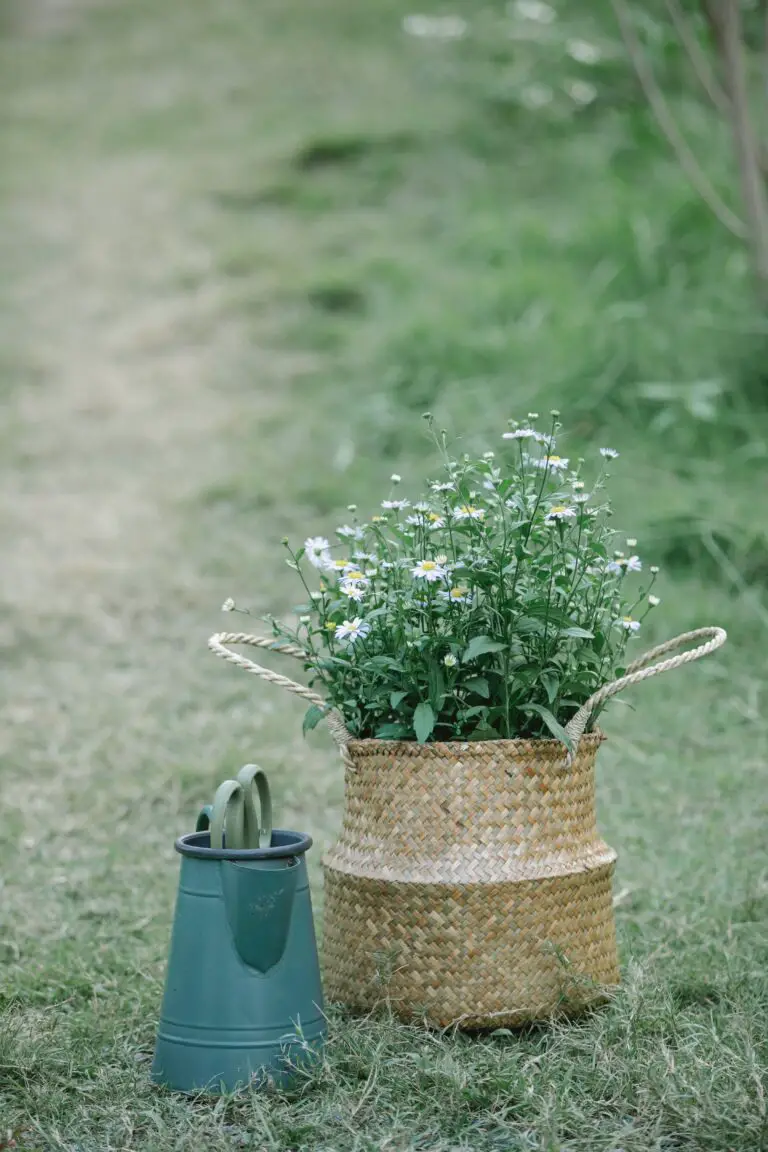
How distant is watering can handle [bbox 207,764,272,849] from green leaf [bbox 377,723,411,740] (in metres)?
0.23

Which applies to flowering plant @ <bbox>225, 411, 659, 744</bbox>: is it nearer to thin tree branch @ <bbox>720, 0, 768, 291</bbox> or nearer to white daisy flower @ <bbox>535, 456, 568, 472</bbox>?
white daisy flower @ <bbox>535, 456, 568, 472</bbox>

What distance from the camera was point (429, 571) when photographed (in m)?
2.23

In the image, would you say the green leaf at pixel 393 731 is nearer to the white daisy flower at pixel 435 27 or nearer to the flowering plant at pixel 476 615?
the flowering plant at pixel 476 615

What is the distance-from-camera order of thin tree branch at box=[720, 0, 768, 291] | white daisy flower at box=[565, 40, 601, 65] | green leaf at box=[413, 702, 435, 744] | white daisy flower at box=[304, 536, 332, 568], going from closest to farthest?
green leaf at box=[413, 702, 435, 744]
white daisy flower at box=[304, 536, 332, 568]
thin tree branch at box=[720, 0, 768, 291]
white daisy flower at box=[565, 40, 601, 65]

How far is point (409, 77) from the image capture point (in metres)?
9.55

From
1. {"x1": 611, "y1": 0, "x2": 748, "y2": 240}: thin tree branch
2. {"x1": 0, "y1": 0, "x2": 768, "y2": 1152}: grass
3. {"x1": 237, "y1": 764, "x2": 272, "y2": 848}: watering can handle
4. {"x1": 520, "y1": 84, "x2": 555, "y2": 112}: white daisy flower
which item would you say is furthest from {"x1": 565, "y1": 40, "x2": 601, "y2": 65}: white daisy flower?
{"x1": 237, "y1": 764, "x2": 272, "y2": 848}: watering can handle

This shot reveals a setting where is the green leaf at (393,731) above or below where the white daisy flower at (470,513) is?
below

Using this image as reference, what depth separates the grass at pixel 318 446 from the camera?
209cm

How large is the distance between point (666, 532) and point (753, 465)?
2.43 ft

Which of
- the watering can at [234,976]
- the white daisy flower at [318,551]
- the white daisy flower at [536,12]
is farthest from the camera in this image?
the white daisy flower at [536,12]

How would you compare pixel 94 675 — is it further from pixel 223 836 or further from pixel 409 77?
pixel 409 77

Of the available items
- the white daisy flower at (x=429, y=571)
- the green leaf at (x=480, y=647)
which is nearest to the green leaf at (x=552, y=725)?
the green leaf at (x=480, y=647)

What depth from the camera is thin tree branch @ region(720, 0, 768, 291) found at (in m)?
4.92

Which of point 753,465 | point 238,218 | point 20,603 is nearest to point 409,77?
point 238,218
